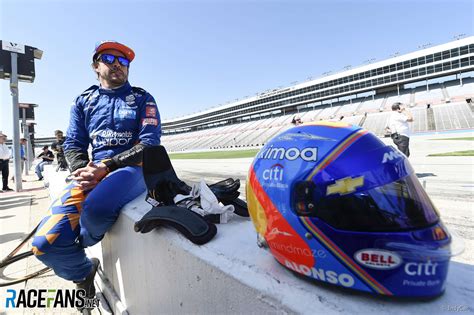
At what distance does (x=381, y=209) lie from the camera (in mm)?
731

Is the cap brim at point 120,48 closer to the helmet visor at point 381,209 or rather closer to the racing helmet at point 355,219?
the racing helmet at point 355,219

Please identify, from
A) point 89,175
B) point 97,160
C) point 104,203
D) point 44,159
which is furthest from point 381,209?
point 44,159

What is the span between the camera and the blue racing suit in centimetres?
154

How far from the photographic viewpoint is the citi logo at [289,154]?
2.80ft

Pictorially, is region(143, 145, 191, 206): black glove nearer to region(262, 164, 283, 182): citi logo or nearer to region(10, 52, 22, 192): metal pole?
region(262, 164, 283, 182): citi logo

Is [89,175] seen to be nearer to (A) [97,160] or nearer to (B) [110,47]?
(A) [97,160]

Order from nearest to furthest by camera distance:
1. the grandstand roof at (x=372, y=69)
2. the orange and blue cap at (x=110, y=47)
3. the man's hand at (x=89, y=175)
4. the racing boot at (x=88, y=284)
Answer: the man's hand at (x=89, y=175) → the racing boot at (x=88, y=284) → the orange and blue cap at (x=110, y=47) → the grandstand roof at (x=372, y=69)

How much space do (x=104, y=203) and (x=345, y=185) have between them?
138 centimetres

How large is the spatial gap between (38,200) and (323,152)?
7.18 m

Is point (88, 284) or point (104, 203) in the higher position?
point (104, 203)

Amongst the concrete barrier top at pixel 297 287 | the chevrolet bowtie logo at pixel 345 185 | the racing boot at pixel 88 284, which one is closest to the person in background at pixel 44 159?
the racing boot at pixel 88 284

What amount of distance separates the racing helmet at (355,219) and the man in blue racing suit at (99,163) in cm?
117

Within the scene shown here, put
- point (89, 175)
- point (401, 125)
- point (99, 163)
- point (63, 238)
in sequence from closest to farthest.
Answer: point (63, 238) → point (89, 175) → point (99, 163) → point (401, 125)

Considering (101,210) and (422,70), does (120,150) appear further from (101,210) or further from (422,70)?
(422,70)
